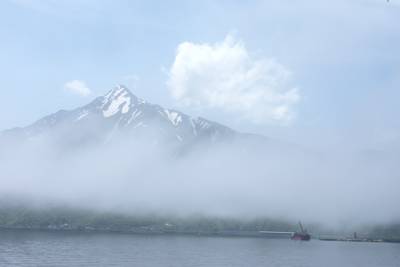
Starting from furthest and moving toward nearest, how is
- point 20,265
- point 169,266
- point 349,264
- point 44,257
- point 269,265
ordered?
point 349,264, point 269,265, point 44,257, point 169,266, point 20,265

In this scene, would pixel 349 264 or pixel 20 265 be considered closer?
pixel 20 265

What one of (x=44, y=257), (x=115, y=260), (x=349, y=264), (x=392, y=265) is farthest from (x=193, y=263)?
(x=392, y=265)

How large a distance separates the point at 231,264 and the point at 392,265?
61.0 meters

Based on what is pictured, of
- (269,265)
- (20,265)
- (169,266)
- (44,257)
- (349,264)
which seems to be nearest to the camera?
(20,265)

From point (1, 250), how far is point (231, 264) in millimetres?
71904

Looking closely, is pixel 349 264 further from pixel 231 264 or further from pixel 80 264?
pixel 80 264

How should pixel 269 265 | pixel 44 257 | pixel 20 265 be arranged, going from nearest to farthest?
pixel 20 265
pixel 44 257
pixel 269 265

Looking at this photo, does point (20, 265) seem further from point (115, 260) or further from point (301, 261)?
point (301, 261)

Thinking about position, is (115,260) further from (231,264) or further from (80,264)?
(231,264)

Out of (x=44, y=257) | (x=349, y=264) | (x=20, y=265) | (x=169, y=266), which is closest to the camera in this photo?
(x=20, y=265)

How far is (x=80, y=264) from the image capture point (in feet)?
417

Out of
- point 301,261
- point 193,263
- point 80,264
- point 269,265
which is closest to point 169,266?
point 193,263

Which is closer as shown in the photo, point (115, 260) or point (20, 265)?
point (20, 265)

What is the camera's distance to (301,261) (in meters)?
167
